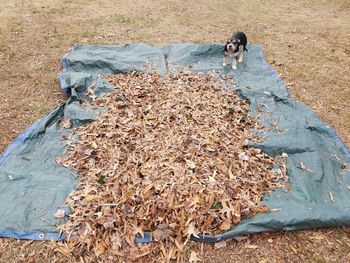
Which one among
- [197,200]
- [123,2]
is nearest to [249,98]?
[197,200]

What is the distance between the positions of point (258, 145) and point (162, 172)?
1303 mm

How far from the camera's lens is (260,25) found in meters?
7.95

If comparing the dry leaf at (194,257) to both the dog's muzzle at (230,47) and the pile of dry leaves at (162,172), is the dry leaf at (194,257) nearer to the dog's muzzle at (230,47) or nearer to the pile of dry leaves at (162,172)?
the pile of dry leaves at (162,172)

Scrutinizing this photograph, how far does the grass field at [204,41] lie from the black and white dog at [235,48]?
2.91 ft

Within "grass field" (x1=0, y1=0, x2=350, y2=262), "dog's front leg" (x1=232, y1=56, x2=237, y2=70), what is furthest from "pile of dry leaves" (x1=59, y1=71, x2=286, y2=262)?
"dog's front leg" (x1=232, y1=56, x2=237, y2=70)

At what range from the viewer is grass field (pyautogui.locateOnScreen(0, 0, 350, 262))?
11.0ft

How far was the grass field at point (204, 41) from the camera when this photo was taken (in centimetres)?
334

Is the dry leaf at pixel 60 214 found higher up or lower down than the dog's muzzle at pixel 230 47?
lower down

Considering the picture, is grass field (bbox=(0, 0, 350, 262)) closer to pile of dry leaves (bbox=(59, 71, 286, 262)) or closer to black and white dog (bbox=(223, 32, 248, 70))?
pile of dry leaves (bbox=(59, 71, 286, 262))

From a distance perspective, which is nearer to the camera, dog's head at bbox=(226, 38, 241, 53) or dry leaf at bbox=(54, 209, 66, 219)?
dry leaf at bbox=(54, 209, 66, 219)

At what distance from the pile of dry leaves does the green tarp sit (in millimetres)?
167

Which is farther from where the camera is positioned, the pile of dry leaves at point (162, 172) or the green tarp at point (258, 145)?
the green tarp at point (258, 145)

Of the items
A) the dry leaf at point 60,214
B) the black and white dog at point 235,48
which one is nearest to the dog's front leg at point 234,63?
the black and white dog at point 235,48

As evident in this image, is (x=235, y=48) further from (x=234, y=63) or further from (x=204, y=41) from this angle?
(x=204, y=41)
